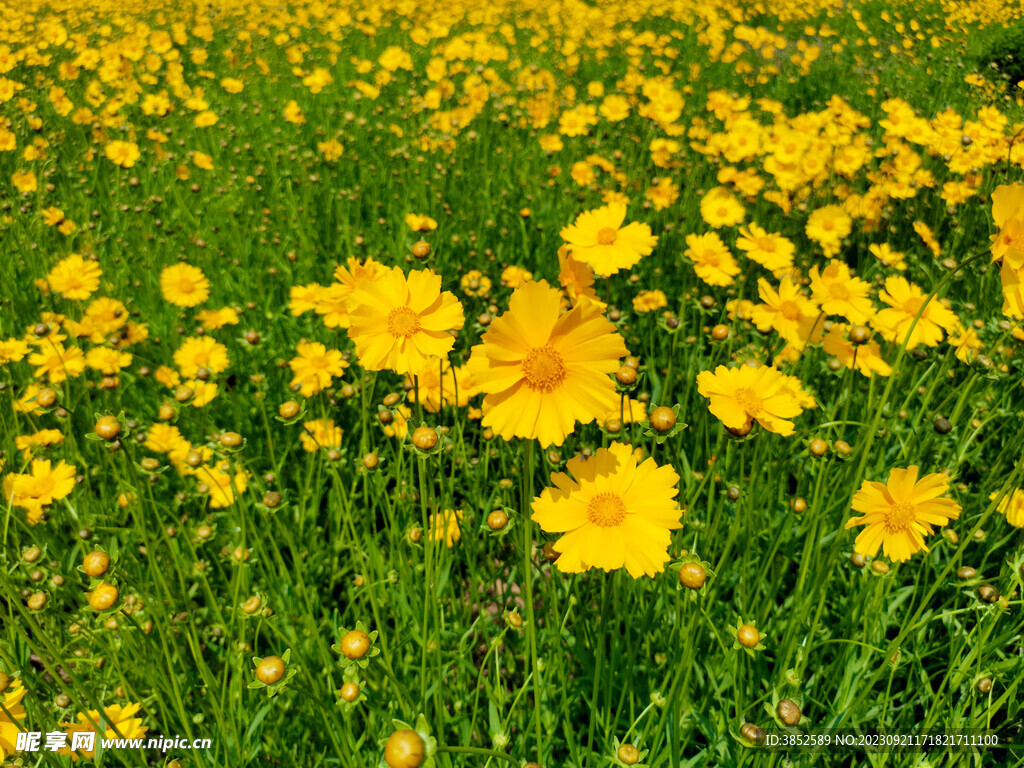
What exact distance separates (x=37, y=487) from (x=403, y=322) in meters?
1.03

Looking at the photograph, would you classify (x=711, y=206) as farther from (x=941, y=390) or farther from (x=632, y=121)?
(x=632, y=121)

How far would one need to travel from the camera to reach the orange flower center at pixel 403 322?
0.96 metres

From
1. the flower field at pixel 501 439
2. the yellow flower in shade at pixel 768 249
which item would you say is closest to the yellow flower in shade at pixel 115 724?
the flower field at pixel 501 439

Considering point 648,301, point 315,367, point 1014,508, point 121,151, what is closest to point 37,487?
point 315,367

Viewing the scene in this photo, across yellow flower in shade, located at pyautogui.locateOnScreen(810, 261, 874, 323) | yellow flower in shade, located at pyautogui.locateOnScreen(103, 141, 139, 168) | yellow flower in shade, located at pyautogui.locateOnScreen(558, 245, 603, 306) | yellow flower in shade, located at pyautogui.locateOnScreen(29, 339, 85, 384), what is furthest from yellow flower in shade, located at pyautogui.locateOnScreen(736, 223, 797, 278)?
yellow flower in shade, located at pyautogui.locateOnScreen(103, 141, 139, 168)

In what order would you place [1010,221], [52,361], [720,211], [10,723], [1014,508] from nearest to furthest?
[1010,221], [10,723], [1014,508], [52,361], [720,211]

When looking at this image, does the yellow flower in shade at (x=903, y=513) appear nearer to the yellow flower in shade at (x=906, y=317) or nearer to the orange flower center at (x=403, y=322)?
the yellow flower in shade at (x=906, y=317)

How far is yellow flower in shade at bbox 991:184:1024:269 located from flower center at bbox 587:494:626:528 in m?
0.58

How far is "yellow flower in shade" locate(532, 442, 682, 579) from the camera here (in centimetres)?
81

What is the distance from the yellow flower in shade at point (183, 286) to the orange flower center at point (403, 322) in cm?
144

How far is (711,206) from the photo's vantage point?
2.25 meters

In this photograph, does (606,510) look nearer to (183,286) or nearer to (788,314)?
(788,314)

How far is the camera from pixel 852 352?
1448 mm

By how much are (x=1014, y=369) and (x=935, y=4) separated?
25.9ft
